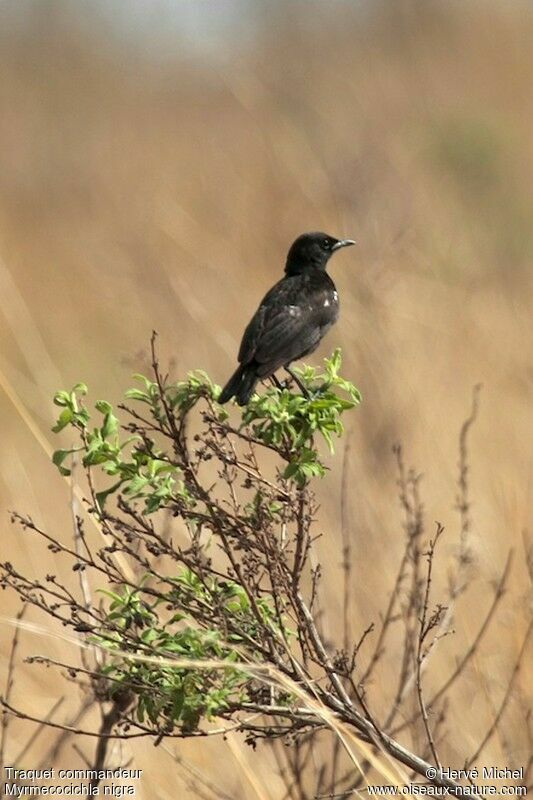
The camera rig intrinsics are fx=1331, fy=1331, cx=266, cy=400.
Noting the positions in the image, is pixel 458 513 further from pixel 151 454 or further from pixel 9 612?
pixel 151 454

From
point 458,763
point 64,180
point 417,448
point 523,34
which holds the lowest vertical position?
point 458,763

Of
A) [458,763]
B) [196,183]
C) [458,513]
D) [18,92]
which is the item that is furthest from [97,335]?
[18,92]

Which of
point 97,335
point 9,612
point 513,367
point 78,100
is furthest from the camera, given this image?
point 78,100

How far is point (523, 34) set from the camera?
1622cm

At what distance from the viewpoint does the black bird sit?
420cm

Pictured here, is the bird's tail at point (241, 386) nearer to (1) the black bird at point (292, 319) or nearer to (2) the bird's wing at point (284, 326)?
(1) the black bird at point (292, 319)

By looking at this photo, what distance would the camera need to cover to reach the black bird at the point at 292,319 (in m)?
4.20

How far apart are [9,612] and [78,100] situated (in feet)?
43.2

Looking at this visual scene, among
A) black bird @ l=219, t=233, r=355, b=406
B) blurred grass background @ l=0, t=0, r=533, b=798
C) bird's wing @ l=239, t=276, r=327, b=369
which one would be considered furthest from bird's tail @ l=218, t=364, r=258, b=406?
blurred grass background @ l=0, t=0, r=533, b=798

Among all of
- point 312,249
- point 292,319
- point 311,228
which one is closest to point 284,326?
point 292,319

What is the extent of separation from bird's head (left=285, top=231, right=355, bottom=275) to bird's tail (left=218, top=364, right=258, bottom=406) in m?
1.29

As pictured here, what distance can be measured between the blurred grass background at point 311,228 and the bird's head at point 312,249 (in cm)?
72

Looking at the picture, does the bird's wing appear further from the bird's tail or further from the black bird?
the bird's tail

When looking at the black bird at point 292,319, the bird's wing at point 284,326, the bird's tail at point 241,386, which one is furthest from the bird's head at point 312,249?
the bird's tail at point 241,386
